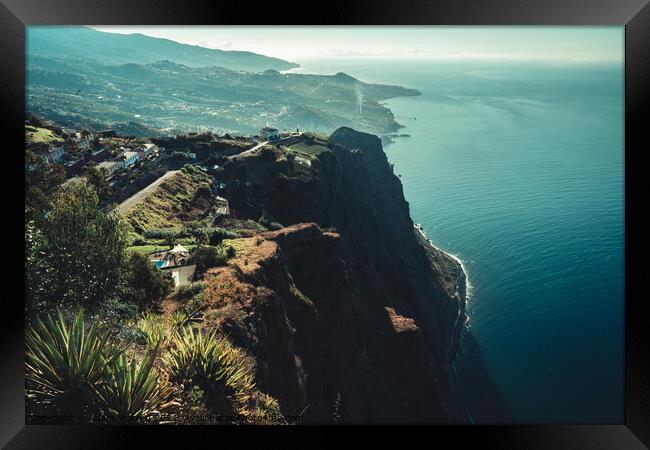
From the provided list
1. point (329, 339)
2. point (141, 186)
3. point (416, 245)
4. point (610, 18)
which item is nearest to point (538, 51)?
point (610, 18)

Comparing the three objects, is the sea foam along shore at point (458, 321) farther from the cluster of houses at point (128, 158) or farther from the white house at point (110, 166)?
the white house at point (110, 166)

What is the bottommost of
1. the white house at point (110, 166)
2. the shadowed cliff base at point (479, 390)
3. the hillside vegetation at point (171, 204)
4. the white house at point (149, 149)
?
the shadowed cliff base at point (479, 390)

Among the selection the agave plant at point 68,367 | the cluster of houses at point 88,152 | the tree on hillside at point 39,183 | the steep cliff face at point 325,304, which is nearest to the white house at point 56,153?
the cluster of houses at point 88,152

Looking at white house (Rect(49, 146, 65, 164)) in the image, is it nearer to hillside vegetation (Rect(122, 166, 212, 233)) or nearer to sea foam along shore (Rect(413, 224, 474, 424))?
hillside vegetation (Rect(122, 166, 212, 233))

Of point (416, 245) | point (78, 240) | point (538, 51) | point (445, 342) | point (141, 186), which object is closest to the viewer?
point (78, 240)

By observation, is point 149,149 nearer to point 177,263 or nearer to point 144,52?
point 144,52

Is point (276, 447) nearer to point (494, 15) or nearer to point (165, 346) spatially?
point (165, 346)

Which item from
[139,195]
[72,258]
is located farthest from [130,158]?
[72,258]
